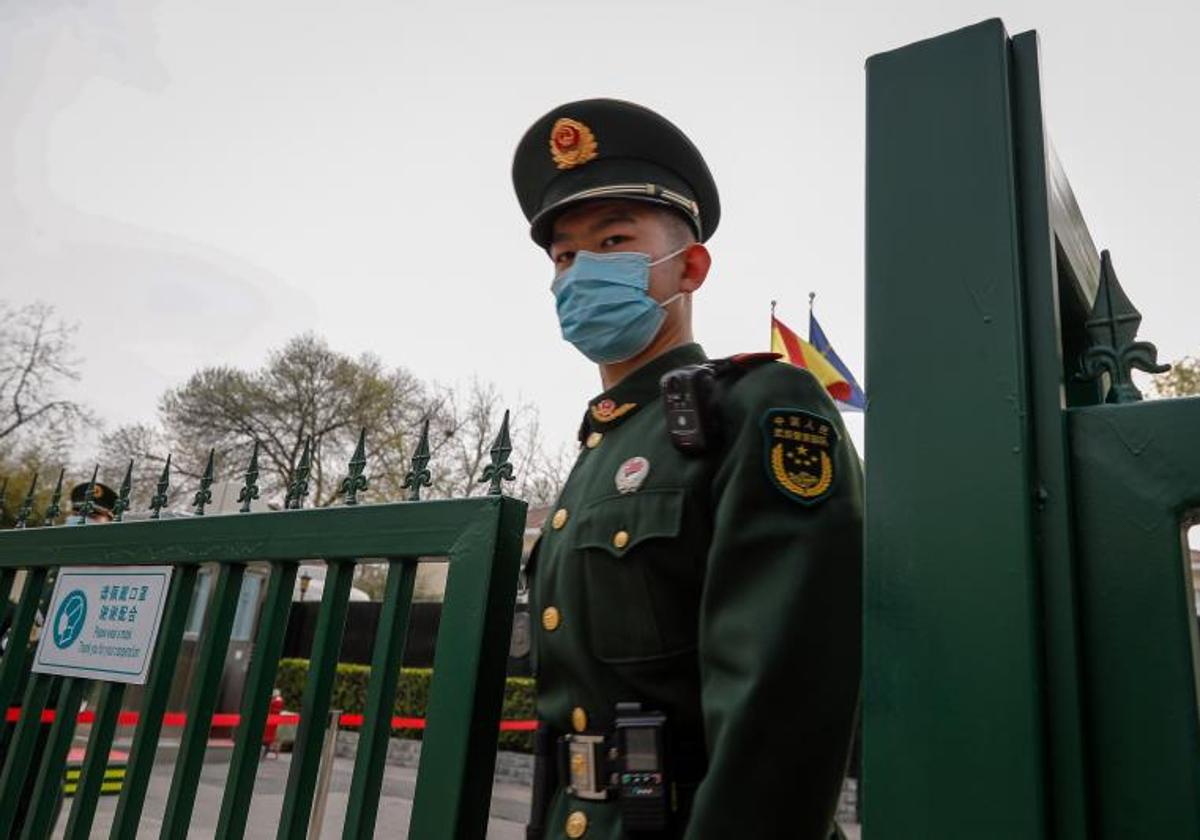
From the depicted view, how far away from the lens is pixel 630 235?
1.95 meters

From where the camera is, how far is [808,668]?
1239 mm

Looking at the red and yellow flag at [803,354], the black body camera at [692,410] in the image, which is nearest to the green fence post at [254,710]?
the black body camera at [692,410]

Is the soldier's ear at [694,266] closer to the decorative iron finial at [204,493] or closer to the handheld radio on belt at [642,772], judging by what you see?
the handheld radio on belt at [642,772]

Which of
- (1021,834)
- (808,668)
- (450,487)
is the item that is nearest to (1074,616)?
(1021,834)

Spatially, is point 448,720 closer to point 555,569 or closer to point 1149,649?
point 555,569

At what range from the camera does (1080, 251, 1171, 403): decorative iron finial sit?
96 cm

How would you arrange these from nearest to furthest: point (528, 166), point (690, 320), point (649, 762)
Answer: point (649, 762) → point (690, 320) → point (528, 166)

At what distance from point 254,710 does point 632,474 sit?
2.86 ft

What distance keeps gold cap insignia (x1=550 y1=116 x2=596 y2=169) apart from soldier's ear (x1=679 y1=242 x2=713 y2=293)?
12.3 inches

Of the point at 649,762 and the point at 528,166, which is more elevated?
the point at 528,166

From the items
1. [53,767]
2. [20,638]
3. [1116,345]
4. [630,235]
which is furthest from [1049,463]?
[20,638]

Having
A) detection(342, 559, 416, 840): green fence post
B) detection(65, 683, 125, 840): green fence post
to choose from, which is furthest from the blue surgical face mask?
detection(65, 683, 125, 840): green fence post

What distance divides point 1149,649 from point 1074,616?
2.7 inches

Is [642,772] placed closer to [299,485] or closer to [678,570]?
[678,570]
